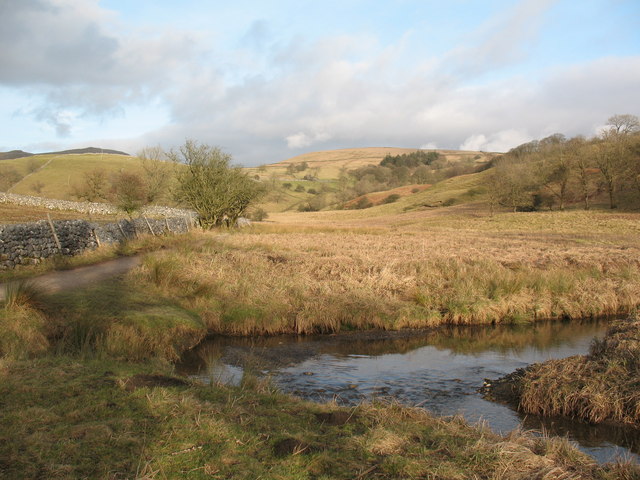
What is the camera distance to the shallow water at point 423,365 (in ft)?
24.2

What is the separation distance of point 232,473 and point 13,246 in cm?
1792

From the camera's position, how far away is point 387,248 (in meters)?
25.6

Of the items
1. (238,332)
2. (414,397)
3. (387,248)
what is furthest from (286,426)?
(387,248)

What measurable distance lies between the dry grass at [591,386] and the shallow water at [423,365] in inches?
9.5

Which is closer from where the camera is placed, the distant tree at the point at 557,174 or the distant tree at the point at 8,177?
the distant tree at the point at 557,174

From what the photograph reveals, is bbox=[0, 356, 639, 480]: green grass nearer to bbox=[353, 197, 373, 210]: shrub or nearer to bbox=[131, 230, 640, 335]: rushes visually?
bbox=[131, 230, 640, 335]: rushes

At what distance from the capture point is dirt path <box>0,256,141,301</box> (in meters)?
14.4

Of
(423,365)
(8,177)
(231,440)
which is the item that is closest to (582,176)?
(423,365)

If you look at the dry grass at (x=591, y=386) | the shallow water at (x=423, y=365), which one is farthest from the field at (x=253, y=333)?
the shallow water at (x=423, y=365)

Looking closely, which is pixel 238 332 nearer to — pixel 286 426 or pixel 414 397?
pixel 414 397

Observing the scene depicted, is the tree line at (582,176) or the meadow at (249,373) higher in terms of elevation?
the tree line at (582,176)

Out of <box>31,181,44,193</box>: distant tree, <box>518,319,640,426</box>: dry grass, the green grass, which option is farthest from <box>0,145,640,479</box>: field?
<box>31,181,44,193</box>: distant tree

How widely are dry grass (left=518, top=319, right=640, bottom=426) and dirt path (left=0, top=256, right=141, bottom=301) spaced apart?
12087mm

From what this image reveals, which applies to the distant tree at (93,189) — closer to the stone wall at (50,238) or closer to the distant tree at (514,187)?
the stone wall at (50,238)
